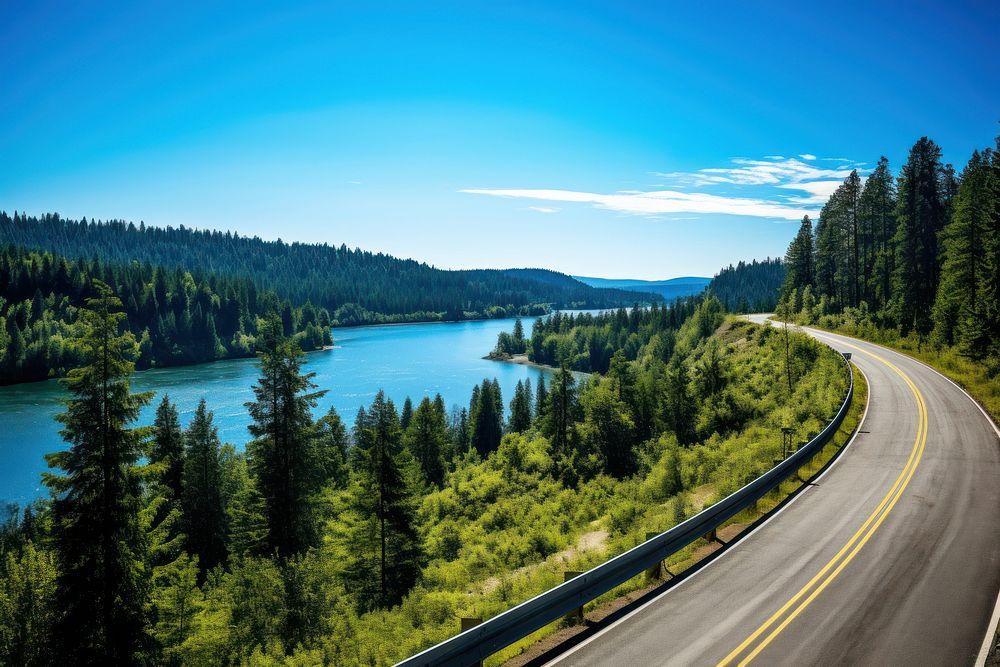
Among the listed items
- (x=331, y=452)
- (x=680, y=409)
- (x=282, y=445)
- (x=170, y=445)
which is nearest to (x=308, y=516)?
(x=282, y=445)

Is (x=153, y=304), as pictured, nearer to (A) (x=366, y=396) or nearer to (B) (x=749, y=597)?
(A) (x=366, y=396)

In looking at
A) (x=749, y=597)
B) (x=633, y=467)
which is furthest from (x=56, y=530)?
(x=633, y=467)

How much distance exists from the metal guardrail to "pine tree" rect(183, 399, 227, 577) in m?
37.4

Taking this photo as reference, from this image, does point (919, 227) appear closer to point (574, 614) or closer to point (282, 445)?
point (282, 445)

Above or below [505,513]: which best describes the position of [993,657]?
above

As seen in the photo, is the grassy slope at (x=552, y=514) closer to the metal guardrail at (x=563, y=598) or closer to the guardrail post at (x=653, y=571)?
the guardrail post at (x=653, y=571)

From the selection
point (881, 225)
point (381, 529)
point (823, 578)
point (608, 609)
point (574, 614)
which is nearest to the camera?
point (574, 614)

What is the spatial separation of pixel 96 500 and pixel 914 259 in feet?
214

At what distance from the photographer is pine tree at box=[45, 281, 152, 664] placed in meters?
14.1

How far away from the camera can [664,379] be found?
186 ft

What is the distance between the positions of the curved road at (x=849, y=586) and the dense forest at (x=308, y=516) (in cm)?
256

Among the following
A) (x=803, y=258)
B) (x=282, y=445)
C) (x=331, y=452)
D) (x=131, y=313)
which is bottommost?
(x=331, y=452)

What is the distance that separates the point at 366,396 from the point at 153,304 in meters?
90.9

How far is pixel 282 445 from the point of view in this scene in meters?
24.2
